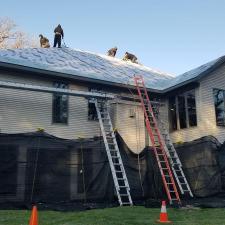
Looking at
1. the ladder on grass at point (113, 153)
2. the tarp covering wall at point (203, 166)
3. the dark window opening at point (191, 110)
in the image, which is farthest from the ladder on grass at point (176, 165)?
the ladder on grass at point (113, 153)

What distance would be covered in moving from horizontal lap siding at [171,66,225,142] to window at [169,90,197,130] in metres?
0.28

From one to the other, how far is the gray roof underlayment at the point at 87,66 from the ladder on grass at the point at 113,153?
149cm

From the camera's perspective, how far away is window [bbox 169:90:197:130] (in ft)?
50.0

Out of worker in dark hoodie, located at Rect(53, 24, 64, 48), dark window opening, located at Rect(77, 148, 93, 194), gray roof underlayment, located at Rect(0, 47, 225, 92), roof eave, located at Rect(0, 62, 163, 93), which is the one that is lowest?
dark window opening, located at Rect(77, 148, 93, 194)

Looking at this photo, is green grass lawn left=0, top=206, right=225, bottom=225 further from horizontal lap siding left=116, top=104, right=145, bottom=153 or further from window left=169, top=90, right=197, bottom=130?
window left=169, top=90, right=197, bottom=130

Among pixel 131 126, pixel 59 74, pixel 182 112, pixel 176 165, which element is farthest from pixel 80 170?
pixel 182 112

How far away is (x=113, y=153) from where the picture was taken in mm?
13500

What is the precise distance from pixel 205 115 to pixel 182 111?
122 centimetres

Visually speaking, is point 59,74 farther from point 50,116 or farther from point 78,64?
point 78,64

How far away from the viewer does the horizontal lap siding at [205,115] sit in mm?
14688

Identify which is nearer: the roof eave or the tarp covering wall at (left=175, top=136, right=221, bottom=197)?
the roof eave

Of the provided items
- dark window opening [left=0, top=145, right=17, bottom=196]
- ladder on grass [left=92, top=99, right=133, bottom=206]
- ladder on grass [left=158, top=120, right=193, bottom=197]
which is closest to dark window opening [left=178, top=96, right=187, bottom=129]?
ladder on grass [left=158, top=120, right=193, bottom=197]

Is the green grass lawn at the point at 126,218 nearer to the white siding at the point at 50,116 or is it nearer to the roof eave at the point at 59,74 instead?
the white siding at the point at 50,116

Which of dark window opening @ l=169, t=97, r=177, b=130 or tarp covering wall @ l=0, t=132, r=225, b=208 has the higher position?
dark window opening @ l=169, t=97, r=177, b=130
